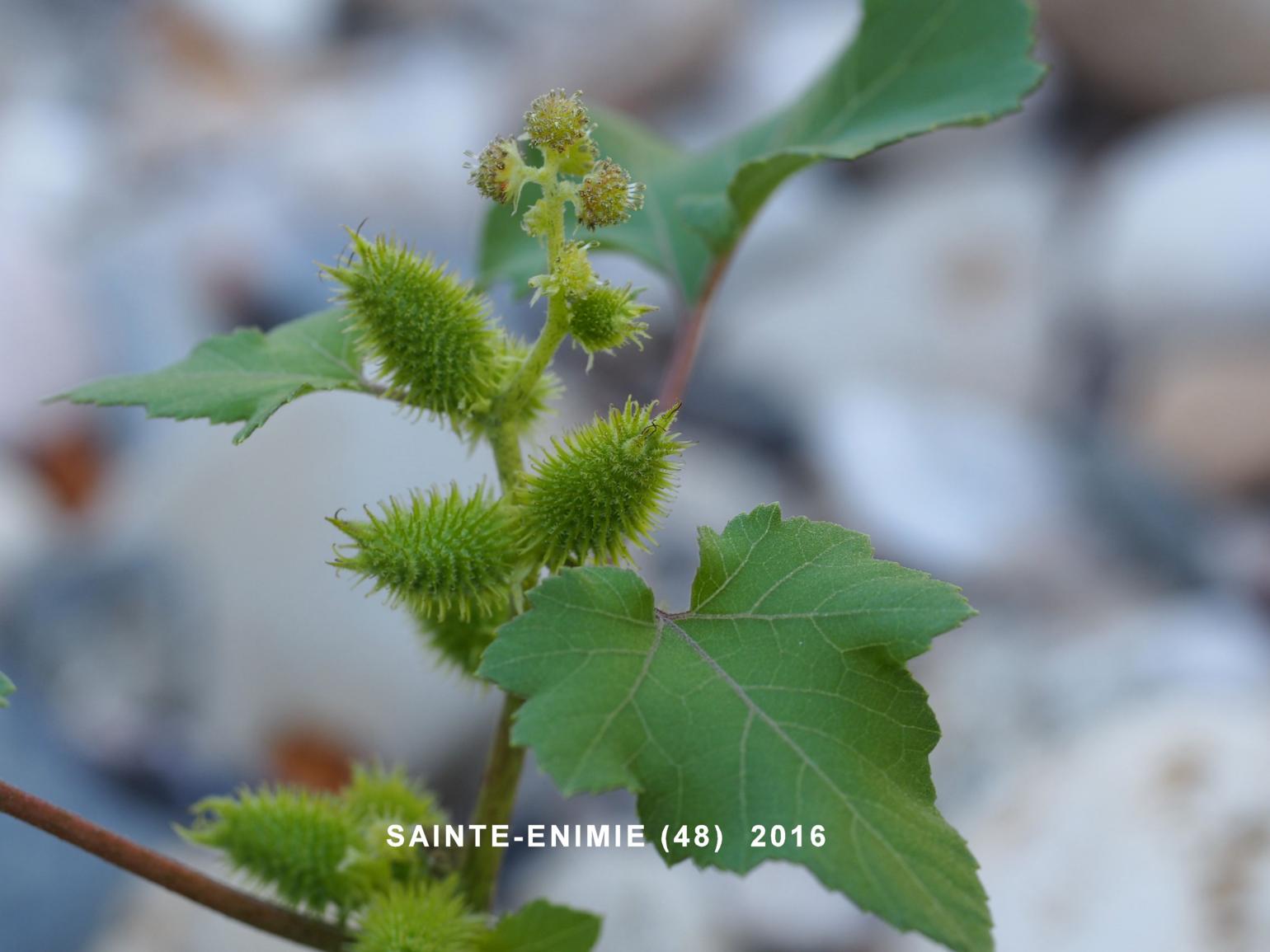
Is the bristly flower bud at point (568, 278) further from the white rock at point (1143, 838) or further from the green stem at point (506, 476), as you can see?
the white rock at point (1143, 838)

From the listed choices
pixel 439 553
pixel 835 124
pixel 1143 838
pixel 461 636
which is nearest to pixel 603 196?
pixel 439 553

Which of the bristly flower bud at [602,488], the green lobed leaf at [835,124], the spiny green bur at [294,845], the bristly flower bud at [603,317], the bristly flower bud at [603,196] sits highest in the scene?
the green lobed leaf at [835,124]

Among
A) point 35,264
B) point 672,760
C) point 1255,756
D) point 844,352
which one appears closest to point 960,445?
point 844,352

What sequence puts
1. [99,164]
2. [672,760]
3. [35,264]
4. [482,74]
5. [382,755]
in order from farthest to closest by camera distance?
1. [482,74]
2. [99,164]
3. [35,264]
4. [382,755]
5. [672,760]

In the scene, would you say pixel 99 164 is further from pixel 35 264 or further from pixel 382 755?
pixel 382 755

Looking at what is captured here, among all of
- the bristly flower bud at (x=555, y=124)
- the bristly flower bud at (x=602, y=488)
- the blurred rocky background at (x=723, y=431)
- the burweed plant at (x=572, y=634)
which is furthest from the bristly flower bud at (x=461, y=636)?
the blurred rocky background at (x=723, y=431)
